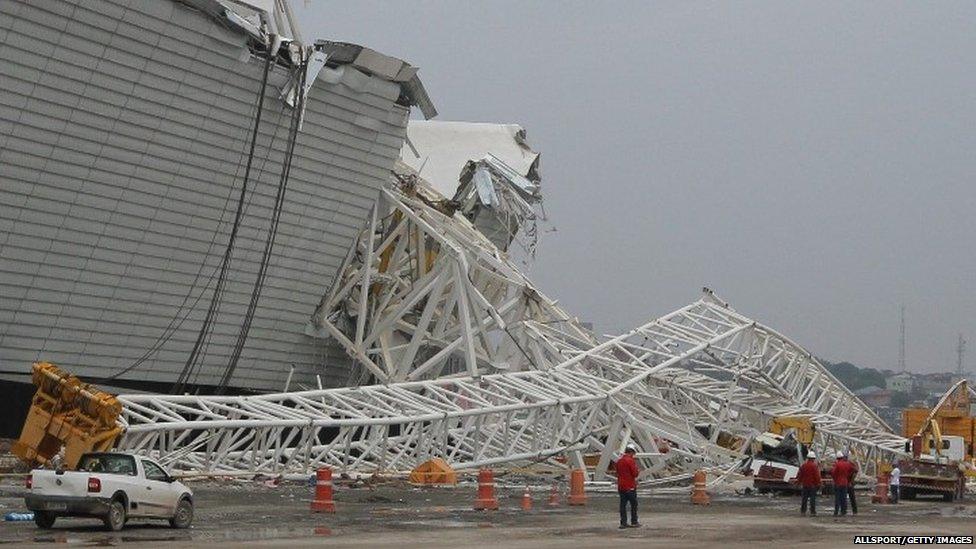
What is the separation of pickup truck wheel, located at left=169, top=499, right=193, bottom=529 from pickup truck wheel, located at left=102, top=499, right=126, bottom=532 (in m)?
1.07

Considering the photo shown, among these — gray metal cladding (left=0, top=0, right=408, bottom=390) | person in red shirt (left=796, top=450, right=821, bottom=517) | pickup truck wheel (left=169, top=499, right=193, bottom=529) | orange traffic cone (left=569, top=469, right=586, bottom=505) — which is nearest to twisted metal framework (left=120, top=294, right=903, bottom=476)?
gray metal cladding (left=0, top=0, right=408, bottom=390)

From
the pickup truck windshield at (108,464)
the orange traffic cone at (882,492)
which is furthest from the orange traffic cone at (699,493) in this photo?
the pickup truck windshield at (108,464)

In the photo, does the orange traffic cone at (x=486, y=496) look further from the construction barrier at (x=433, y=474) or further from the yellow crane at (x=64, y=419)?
the construction barrier at (x=433, y=474)

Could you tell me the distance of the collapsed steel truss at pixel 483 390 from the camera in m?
45.1

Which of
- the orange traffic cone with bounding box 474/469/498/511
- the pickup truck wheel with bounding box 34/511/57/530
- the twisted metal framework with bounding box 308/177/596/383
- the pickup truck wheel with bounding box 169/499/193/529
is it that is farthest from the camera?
the twisted metal framework with bounding box 308/177/596/383

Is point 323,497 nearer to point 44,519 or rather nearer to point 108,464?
point 108,464

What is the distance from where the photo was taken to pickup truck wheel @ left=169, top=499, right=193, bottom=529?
89.2ft

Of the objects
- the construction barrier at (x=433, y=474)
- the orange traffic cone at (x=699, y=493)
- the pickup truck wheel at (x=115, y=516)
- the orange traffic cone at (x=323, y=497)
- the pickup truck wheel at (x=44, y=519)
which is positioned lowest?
the pickup truck wheel at (x=44, y=519)

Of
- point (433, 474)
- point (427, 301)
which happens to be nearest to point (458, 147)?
point (427, 301)

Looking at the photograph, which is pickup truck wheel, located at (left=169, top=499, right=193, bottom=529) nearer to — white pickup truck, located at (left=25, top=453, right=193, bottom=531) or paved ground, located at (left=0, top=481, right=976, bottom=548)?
white pickup truck, located at (left=25, top=453, right=193, bottom=531)

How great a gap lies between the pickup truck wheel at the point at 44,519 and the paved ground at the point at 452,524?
11.3 inches

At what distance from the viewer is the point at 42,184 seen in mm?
48156

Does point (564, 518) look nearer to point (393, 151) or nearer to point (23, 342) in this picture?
point (23, 342)

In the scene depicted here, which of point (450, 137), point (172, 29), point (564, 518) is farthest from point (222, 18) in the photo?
point (450, 137)
